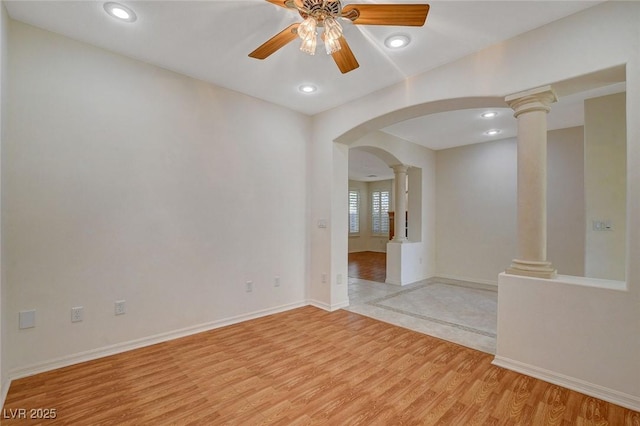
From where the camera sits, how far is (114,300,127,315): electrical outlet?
2678 mm

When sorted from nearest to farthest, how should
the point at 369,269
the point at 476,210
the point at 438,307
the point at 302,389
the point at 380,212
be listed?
the point at 302,389 → the point at 438,307 → the point at 476,210 → the point at 369,269 → the point at 380,212

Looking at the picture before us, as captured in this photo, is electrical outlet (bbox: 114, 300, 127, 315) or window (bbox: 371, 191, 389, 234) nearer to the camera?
electrical outlet (bbox: 114, 300, 127, 315)

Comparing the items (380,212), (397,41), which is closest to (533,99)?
(397,41)

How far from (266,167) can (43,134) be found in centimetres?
212

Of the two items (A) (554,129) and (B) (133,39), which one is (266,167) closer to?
(B) (133,39)

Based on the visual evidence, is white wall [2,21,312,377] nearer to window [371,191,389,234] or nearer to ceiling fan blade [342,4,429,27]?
ceiling fan blade [342,4,429,27]

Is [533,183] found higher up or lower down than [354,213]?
higher up

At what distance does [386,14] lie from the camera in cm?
174

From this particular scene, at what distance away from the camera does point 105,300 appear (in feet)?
8.61

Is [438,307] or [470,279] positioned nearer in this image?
[438,307]

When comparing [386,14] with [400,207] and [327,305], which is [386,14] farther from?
[400,207]

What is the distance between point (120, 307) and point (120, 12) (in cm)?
249

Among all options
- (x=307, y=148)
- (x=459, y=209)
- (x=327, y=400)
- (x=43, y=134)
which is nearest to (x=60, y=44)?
(x=43, y=134)

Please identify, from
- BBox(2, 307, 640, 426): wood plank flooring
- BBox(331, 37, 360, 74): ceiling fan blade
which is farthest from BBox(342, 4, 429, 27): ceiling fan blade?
BBox(2, 307, 640, 426): wood plank flooring
